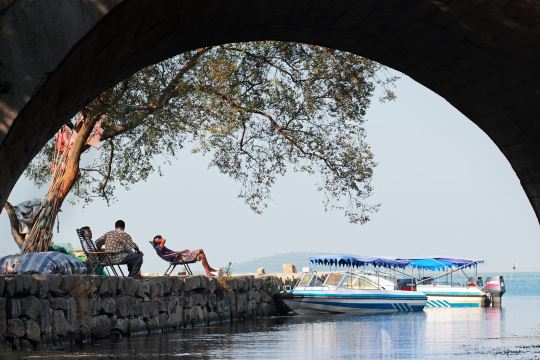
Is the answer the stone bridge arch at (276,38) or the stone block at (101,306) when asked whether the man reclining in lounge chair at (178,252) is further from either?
the stone bridge arch at (276,38)

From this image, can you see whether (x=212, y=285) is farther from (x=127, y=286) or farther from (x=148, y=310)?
(x=127, y=286)

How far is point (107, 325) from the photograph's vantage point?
74.1 ft

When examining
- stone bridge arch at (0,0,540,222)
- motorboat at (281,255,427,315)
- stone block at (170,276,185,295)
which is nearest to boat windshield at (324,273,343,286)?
motorboat at (281,255,427,315)

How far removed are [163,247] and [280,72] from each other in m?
5.13

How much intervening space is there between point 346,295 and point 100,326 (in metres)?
19.6

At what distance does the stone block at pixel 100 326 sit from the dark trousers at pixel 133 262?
1499 mm

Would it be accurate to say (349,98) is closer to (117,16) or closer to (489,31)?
(489,31)

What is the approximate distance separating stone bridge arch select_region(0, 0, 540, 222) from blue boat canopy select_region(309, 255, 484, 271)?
36047 millimetres

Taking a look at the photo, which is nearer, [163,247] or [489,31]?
[489,31]

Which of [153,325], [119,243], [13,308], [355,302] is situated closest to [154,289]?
[153,325]

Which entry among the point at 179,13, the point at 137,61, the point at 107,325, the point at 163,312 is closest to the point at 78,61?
the point at 179,13

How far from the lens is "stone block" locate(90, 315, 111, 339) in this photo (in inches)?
854

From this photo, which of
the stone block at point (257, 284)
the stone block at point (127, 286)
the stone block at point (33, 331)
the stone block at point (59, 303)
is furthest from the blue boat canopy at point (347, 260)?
the stone block at point (33, 331)

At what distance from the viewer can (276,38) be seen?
10117 mm
